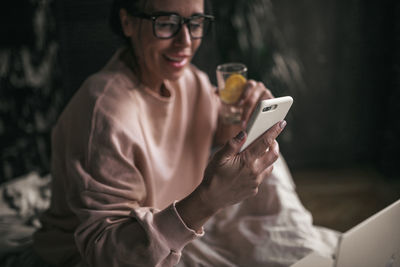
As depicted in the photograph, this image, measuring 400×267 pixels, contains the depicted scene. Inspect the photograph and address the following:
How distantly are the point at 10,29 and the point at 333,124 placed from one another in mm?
2086

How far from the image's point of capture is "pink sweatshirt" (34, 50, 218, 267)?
86cm

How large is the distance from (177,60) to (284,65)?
1.42 metres

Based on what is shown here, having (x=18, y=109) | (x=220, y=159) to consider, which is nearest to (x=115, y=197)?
(x=220, y=159)

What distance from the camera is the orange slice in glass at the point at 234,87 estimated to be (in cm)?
120

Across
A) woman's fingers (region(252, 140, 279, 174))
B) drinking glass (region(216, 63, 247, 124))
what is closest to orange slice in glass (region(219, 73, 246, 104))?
drinking glass (region(216, 63, 247, 124))

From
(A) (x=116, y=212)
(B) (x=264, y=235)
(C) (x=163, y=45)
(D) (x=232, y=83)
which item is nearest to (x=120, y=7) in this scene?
(C) (x=163, y=45)

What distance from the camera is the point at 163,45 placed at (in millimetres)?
1075

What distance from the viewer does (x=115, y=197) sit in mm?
942

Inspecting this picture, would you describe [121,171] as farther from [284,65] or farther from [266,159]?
[284,65]

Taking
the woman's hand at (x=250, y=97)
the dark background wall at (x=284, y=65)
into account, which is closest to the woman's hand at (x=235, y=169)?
the woman's hand at (x=250, y=97)

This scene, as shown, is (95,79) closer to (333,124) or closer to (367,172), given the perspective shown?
(333,124)

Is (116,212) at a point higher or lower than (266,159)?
lower

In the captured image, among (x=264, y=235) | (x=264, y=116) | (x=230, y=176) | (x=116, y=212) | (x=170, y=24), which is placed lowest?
(x=264, y=235)

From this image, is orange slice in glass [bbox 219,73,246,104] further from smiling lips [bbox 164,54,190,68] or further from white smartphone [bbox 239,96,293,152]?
white smartphone [bbox 239,96,293,152]
